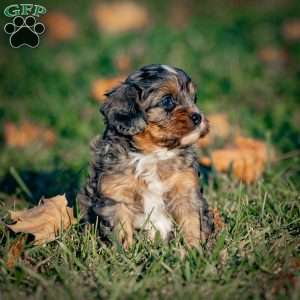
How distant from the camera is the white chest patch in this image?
16.4ft

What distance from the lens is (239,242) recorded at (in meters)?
4.71

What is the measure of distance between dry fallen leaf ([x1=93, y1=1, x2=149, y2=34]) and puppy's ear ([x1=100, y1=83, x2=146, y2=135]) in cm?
790

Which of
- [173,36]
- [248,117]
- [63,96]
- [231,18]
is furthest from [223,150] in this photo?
[231,18]

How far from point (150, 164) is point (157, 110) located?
1.53 feet

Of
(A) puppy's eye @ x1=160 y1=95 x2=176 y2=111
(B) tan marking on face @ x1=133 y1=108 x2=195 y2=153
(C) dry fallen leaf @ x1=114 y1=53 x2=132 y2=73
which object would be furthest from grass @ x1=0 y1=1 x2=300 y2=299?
(A) puppy's eye @ x1=160 y1=95 x2=176 y2=111

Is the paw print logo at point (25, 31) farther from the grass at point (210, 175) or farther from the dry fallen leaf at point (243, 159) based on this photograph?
the dry fallen leaf at point (243, 159)

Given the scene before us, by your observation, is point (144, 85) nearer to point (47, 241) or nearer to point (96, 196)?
point (96, 196)

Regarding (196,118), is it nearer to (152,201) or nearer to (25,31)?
(152,201)

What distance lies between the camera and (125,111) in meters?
5.20

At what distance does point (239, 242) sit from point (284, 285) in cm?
71

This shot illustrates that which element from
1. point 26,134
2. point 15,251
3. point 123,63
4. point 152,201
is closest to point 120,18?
point 123,63

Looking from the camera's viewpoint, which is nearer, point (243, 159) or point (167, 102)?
point (167, 102)

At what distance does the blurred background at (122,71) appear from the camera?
7.61 metres

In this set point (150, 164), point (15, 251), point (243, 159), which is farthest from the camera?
point (243, 159)
